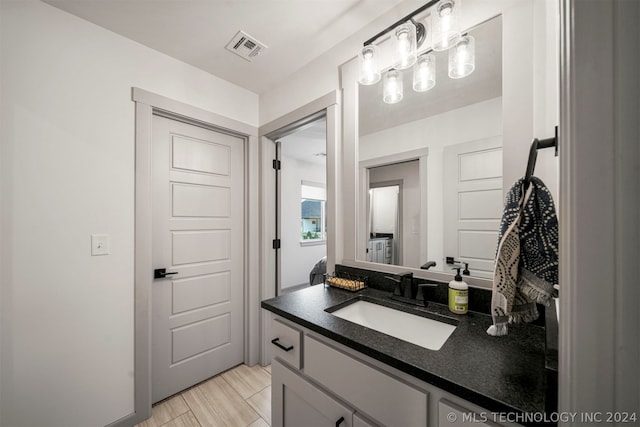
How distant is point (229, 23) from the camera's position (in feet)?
4.85

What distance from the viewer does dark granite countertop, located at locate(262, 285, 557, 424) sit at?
56cm

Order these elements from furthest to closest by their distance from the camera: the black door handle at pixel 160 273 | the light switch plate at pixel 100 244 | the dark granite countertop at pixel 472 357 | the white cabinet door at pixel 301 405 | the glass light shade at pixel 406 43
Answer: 1. the black door handle at pixel 160 273
2. the light switch plate at pixel 100 244
3. the glass light shade at pixel 406 43
4. the white cabinet door at pixel 301 405
5. the dark granite countertop at pixel 472 357

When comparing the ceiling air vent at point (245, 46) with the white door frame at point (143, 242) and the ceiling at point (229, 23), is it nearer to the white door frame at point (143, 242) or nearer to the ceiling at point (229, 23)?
the ceiling at point (229, 23)

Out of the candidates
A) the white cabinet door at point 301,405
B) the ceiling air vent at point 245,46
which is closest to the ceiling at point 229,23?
the ceiling air vent at point 245,46

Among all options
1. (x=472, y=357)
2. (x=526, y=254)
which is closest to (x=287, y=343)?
(x=472, y=357)

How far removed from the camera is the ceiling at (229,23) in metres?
1.34

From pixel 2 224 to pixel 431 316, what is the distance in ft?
6.73

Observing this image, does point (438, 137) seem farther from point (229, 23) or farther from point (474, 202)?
point (229, 23)

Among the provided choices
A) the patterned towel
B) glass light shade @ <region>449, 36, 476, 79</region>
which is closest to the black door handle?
the patterned towel

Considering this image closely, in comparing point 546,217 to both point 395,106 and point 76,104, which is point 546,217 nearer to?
point 395,106

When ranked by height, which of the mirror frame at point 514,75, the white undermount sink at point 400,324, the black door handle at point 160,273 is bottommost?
the white undermount sink at point 400,324

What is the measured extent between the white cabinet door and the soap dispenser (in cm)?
57

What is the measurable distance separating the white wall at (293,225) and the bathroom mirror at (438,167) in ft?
9.59

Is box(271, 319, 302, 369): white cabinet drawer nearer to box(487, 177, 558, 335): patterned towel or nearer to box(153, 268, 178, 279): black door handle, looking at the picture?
box(487, 177, 558, 335): patterned towel
